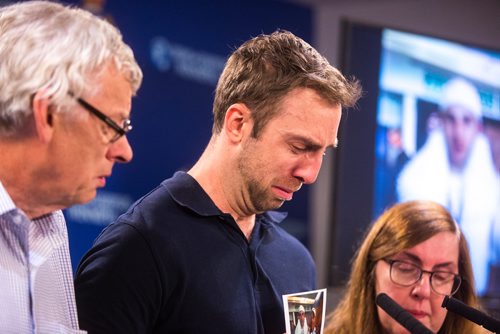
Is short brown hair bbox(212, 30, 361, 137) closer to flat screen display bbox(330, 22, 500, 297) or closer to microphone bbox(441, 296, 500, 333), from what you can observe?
microphone bbox(441, 296, 500, 333)

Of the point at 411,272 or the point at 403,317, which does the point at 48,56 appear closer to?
the point at 403,317

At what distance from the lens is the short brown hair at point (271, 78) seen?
6.60 ft

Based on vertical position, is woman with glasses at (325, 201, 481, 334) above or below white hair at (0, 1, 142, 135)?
below

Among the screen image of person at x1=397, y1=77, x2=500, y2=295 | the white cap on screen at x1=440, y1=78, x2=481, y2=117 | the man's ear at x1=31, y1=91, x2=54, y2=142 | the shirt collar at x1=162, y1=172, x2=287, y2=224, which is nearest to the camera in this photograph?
the man's ear at x1=31, y1=91, x2=54, y2=142

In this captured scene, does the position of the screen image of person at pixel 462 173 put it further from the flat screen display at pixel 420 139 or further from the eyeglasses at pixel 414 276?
the eyeglasses at pixel 414 276

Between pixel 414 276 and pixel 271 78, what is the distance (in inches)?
30.4

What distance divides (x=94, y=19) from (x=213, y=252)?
2.12ft

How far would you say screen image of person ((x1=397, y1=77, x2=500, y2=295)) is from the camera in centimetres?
363

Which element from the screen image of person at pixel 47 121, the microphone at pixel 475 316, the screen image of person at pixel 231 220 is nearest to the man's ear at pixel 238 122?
the screen image of person at pixel 231 220

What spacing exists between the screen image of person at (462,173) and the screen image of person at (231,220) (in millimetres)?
1563

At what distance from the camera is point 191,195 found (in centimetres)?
199

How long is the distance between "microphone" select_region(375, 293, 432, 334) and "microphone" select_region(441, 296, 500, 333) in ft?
0.37

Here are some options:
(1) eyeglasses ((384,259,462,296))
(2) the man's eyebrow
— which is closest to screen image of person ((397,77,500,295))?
(1) eyeglasses ((384,259,462,296))

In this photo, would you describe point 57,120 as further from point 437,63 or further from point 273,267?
point 437,63
